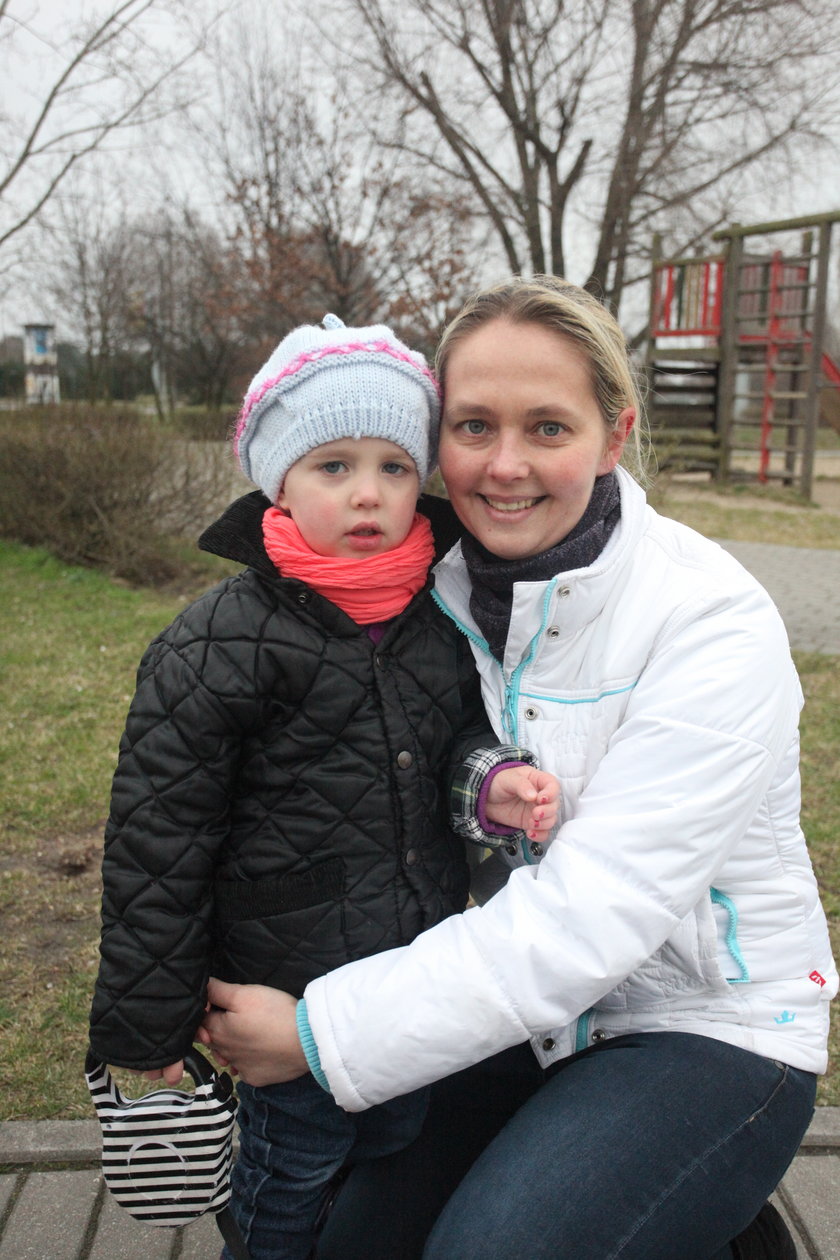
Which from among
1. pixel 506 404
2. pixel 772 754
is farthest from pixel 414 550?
pixel 772 754

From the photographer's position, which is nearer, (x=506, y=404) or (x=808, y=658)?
(x=506, y=404)

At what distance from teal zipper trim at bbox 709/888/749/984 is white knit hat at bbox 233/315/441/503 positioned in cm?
85

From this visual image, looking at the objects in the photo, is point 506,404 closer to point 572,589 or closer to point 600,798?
point 572,589

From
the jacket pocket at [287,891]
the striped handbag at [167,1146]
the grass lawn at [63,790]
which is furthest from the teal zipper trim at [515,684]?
the grass lawn at [63,790]

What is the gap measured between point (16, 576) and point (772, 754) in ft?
25.5

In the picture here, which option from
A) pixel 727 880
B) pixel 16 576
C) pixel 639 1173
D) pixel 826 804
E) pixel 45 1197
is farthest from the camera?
pixel 16 576

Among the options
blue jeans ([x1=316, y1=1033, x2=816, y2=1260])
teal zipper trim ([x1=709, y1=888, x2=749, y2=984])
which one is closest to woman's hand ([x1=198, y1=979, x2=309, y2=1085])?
blue jeans ([x1=316, y1=1033, x2=816, y2=1260])

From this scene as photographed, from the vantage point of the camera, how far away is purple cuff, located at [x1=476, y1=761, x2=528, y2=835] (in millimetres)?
1720

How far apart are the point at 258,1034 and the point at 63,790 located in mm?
2949

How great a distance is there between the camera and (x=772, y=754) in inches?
63.3

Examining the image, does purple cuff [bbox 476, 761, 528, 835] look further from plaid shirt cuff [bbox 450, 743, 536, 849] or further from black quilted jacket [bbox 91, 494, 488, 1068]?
black quilted jacket [bbox 91, 494, 488, 1068]

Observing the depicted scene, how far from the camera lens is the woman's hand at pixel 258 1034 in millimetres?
1666

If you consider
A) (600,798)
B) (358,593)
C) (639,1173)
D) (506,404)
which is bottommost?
(639,1173)

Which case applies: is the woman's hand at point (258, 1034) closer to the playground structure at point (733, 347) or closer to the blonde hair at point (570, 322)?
the blonde hair at point (570, 322)
